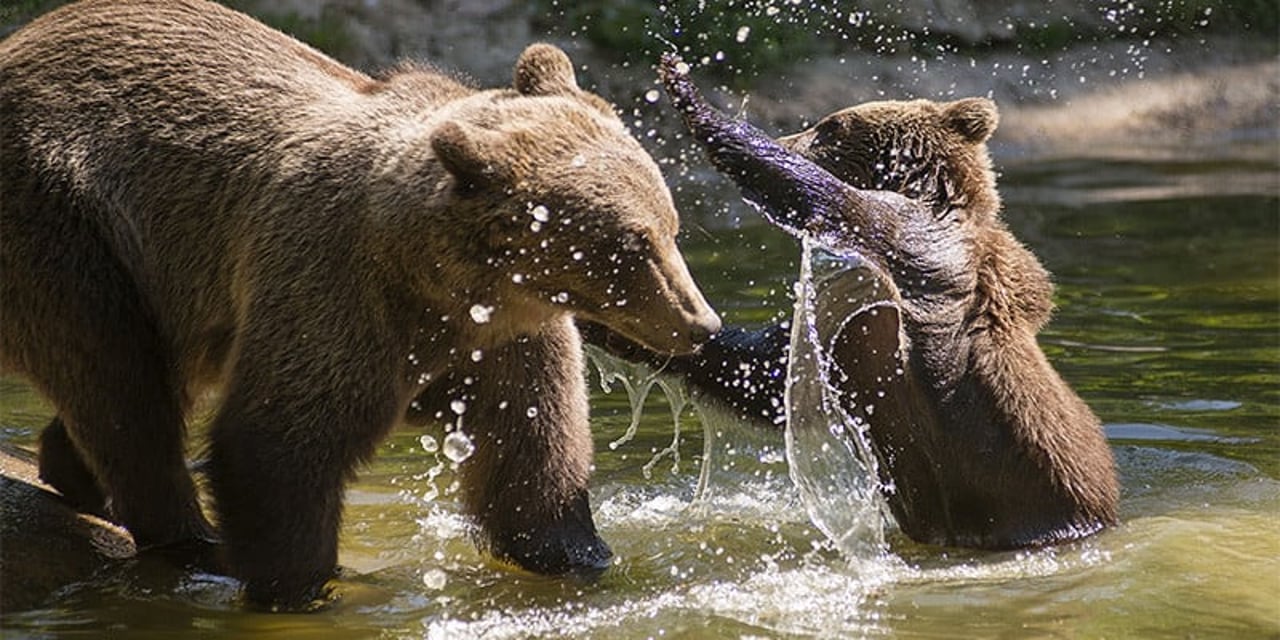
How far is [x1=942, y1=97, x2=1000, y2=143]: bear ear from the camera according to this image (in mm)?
7738

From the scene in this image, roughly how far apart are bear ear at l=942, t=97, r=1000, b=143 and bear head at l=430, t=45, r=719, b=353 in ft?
7.67

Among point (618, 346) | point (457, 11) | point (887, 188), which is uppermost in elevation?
point (457, 11)

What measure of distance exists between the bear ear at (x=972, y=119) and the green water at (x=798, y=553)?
143cm

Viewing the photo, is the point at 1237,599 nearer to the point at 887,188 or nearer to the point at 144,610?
the point at 887,188

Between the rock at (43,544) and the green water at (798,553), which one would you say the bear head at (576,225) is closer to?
the green water at (798,553)

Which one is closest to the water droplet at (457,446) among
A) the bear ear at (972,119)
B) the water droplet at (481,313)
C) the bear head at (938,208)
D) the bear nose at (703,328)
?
the water droplet at (481,313)

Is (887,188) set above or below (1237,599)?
above

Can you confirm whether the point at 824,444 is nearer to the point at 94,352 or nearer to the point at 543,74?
the point at 543,74

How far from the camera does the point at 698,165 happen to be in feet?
53.7

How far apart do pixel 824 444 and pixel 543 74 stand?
182 centimetres

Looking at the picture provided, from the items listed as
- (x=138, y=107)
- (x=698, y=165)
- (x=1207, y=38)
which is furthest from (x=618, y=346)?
(x=1207, y=38)

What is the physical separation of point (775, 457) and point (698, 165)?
841cm

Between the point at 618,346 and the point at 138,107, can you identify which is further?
the point at 618,346

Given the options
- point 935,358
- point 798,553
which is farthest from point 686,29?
point 798,553
